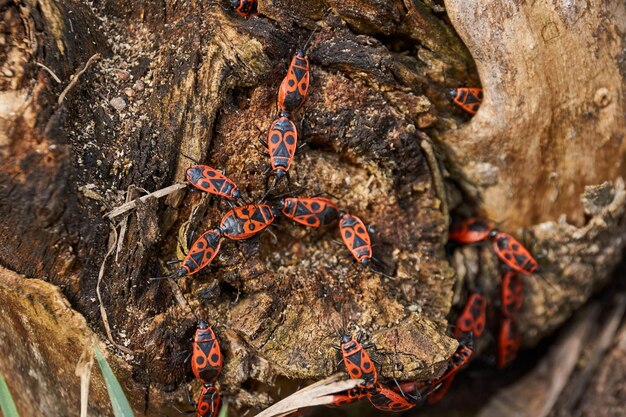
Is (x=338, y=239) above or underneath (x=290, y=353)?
above

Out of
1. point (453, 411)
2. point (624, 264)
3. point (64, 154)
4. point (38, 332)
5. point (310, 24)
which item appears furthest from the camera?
point (624, 264)

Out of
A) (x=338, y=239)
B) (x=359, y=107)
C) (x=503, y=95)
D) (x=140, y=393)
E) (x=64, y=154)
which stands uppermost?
(x=503, y=95)

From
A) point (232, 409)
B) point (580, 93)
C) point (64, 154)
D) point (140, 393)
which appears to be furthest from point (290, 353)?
point (580, 93)

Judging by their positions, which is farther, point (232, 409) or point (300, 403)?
point (232, 409)

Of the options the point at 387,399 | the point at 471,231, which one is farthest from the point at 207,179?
the point at 471,231

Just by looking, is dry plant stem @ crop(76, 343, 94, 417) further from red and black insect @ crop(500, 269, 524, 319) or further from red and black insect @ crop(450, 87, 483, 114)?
red and black insect @ crop(500, 269, 524, 319)

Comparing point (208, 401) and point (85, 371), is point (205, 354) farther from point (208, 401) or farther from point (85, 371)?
point (85, 371)

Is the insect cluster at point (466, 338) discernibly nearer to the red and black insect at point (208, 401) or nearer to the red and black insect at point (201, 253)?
the red and black insect at point (208, 401)

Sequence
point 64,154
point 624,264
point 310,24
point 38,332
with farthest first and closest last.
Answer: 1. point 624,264
2. point 310,24
3. point 38,332
4. point 64,154

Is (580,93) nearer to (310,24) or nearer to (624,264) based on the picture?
(310,24)
